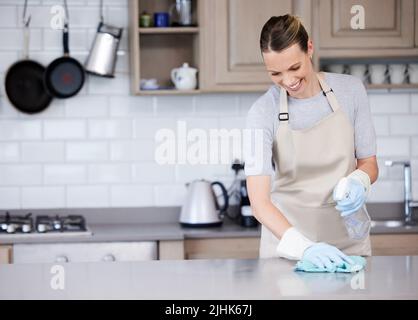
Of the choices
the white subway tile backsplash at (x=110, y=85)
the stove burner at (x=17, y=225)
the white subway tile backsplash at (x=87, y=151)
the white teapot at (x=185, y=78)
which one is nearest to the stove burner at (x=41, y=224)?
the stove burner at (x=17, y=225)

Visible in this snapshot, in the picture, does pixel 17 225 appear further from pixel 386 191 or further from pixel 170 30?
pixel 386 191

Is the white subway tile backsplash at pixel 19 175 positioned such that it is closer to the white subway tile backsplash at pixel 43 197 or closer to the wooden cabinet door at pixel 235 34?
the white subway tile backsplash at pixel 43 197

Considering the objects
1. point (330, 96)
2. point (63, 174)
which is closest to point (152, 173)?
point (63, 174)

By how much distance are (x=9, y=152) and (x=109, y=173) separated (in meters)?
0.53

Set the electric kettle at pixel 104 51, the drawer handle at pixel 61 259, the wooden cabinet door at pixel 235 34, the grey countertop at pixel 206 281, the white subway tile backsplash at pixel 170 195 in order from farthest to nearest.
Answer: the white subway tile backsplash at pixel 170 195
the electric kettle at pixel 104 51
the wooden cabinet door at pixel 235 34
the drawer handle at pixel 61 259
the grey countertop at pixel 206 281

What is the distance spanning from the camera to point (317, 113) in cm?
298

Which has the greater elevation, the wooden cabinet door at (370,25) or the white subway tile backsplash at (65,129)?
the wooden cabinet door at (370,25)

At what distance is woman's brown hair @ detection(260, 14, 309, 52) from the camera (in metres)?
2.73

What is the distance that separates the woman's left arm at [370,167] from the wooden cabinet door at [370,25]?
50.9 inches

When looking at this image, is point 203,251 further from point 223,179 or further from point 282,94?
point 282,94

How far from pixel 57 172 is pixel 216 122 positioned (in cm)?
88

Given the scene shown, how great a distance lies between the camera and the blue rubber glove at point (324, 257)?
2.42 m

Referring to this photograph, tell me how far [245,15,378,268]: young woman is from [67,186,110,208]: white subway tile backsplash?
1488 millimetres

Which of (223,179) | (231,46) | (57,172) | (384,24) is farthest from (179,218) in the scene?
(384,24)
